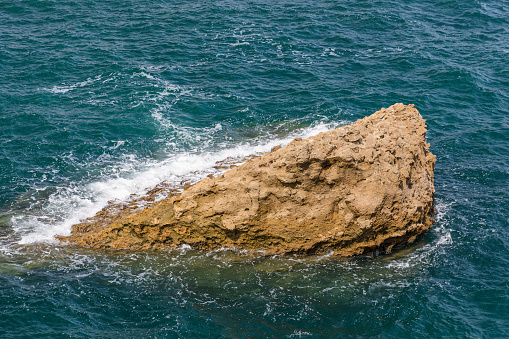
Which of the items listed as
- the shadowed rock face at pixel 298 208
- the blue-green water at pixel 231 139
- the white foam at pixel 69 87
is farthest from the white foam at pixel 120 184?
the white foam at pixel 69 87

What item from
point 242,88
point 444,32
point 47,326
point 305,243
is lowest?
point 47,326

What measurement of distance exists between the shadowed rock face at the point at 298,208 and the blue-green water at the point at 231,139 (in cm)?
117

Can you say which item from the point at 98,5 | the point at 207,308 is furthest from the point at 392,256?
the point at 98,5

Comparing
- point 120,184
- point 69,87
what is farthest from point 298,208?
point 69,87

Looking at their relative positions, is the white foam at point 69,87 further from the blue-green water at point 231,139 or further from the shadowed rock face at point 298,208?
the shadowed rock face at point 298,208

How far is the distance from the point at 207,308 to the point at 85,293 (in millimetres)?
7224

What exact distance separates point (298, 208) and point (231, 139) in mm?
16537

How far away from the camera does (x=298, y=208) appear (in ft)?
108

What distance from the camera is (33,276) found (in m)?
31.5

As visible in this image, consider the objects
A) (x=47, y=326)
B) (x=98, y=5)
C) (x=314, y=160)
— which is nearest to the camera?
(x=47, y=326)

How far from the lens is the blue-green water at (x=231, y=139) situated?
29.0 meters

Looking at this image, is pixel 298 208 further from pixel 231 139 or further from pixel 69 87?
pixel 69 87

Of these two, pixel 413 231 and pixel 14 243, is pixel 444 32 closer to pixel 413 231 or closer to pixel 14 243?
pixel 413 231

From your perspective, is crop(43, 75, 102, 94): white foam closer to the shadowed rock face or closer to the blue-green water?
the blue-green water
